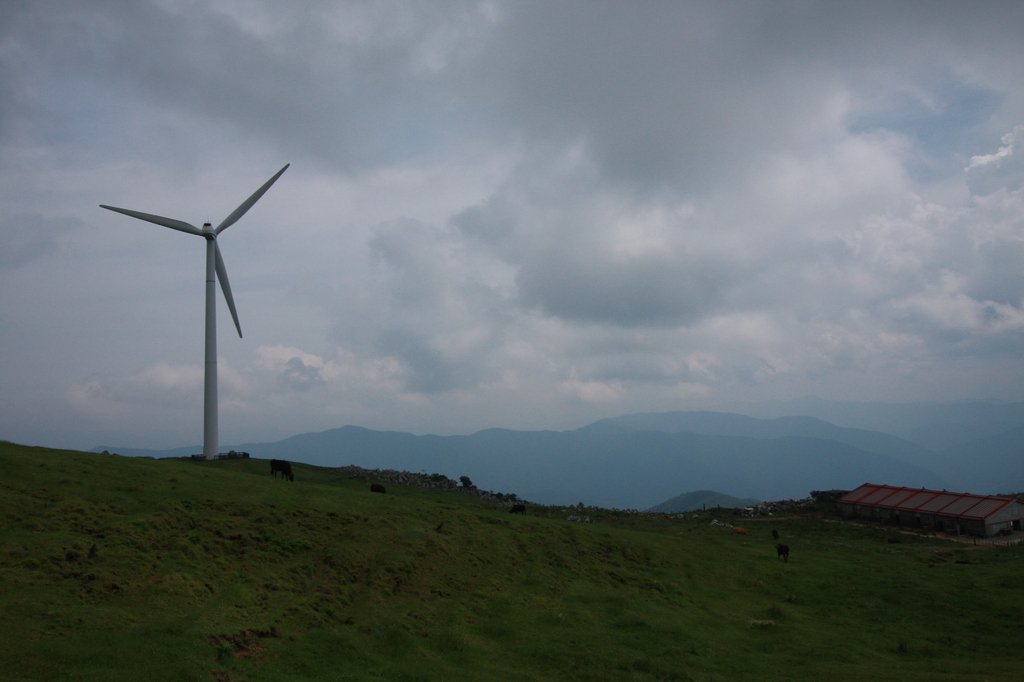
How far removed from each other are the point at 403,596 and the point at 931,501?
7331cm

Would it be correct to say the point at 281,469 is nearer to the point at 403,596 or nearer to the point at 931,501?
the point at 403,596

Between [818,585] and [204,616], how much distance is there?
3937cm

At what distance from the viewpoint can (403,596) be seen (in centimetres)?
2927

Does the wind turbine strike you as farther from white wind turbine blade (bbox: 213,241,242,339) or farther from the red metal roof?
the red metal roof

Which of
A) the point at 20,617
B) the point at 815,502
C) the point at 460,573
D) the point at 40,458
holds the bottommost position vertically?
the point at 815,502

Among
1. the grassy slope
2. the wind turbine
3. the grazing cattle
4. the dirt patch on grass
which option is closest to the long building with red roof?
the grassy slope

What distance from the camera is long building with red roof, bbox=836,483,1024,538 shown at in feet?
219

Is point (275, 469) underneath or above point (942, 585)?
above

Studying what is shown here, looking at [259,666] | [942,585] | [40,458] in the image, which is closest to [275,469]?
[40,458]

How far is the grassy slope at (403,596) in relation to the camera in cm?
2148

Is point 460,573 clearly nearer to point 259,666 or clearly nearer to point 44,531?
point 259,666

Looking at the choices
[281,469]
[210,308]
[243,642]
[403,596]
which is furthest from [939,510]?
[210,308]

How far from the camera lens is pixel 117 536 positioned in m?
26.5

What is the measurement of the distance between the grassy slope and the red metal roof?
24187 mm
